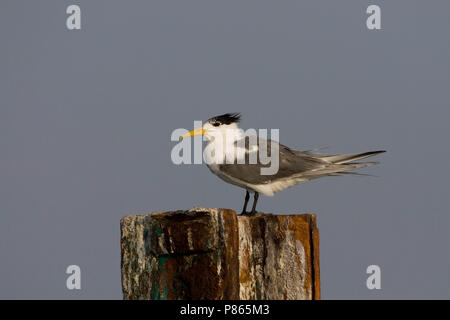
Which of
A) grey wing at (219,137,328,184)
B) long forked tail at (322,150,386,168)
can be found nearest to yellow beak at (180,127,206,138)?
grey wing at (219,137,328,184)

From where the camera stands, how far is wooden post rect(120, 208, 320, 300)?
15.0 feet

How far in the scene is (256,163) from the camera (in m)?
8.32

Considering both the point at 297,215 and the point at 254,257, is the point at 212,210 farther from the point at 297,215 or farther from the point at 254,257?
the point at 297,215

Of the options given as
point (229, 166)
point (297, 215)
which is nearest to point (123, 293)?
point (297, 215)

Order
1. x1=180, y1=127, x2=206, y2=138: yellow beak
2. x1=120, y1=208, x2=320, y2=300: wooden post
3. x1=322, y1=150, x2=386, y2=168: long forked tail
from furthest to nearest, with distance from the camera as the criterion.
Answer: x1=180, y1=127, x2=206, y2=138: yellow beak → x1=322, y1=150, x2=386, y2=168: long forked tail → x1=120, y1=208, x2=320, y2=300: wooden post

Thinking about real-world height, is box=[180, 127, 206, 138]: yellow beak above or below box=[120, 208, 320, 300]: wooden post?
above

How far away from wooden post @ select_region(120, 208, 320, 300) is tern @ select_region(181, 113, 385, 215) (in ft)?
9.72

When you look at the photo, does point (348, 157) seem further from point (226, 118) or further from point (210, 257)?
point (210, 257)

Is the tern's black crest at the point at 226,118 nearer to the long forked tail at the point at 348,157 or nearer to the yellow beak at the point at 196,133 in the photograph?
the yellow beak at the point at 196,133

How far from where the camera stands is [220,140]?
856 cm

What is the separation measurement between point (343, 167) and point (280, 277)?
3540 mm

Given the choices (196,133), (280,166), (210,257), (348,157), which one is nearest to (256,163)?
(280,166)

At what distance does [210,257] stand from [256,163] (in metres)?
3.83

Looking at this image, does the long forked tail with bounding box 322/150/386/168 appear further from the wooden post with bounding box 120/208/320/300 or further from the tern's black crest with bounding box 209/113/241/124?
the wooden post with bounding box 120/208/320/300
